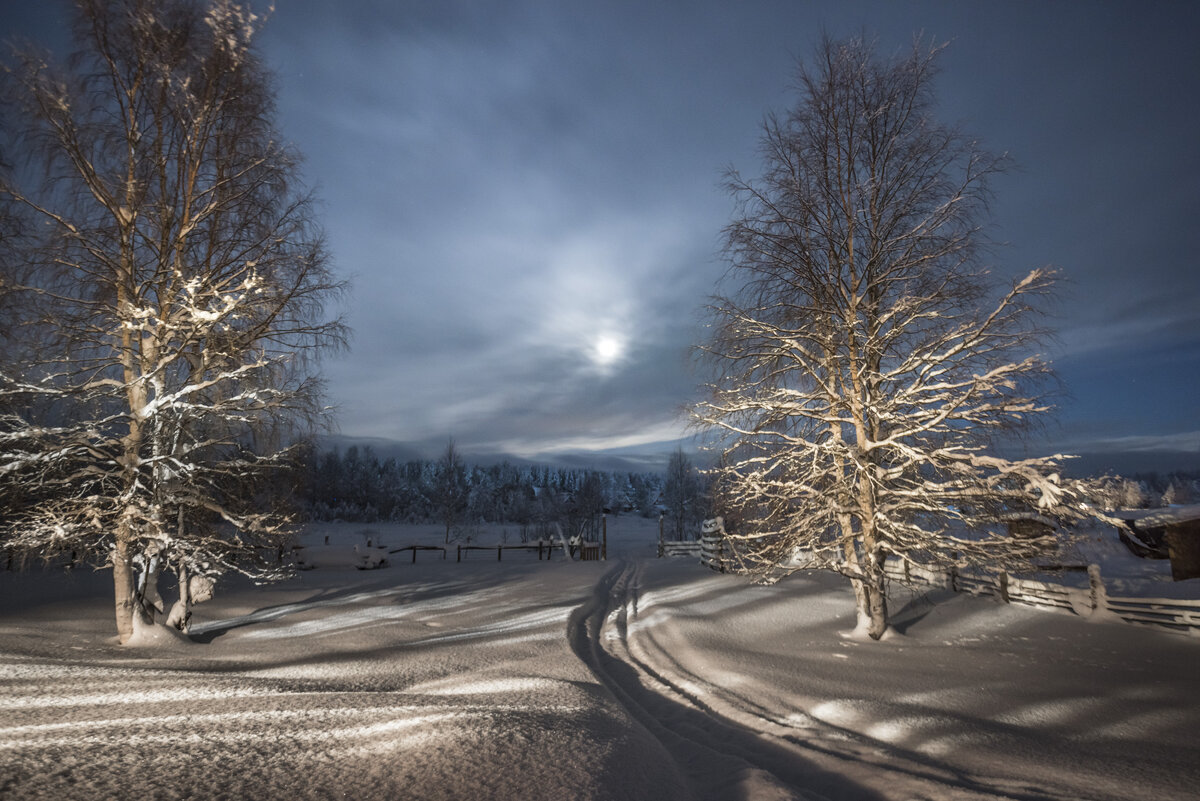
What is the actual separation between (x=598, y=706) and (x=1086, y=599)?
10539mm

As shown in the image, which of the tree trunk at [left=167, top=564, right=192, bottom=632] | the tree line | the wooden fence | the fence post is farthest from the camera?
the tree line

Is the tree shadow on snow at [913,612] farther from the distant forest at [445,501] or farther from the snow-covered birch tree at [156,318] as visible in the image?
the distant forest at [445,501]

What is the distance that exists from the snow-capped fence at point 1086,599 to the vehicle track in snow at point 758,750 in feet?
10.9

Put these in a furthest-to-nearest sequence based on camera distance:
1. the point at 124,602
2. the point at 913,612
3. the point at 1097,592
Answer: the point at 913,612, the point at 1097,592, the point at 124,602

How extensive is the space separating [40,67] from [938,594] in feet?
61.1

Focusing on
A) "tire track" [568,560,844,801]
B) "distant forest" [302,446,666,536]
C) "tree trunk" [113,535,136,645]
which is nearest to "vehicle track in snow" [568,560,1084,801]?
"tire track" [568,560,844,801]

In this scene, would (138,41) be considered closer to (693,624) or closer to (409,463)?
(693,624)

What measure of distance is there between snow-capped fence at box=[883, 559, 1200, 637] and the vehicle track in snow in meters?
3.32

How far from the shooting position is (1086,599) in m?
10.4

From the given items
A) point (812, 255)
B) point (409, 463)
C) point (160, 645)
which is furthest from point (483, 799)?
point (409, 463)

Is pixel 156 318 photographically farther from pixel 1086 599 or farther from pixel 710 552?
pixel 710 552

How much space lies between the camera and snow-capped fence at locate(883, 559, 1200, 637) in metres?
8.90

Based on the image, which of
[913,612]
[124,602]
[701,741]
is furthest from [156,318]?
[913,612]

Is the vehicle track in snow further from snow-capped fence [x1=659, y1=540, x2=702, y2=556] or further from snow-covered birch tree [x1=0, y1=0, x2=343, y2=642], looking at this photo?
snow-capped fence [x1=659, y1=540, x2=702, y2=556]
